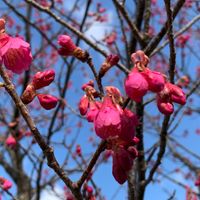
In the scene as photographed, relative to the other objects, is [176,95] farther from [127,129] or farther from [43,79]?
[43,79]

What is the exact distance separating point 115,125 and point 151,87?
161 millimetres

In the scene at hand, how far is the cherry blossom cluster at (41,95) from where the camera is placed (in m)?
1.34

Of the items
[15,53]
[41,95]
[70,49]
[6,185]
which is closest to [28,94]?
[41,95]

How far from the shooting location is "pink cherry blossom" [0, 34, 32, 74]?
4.05 ft

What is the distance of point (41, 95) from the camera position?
1.36 m

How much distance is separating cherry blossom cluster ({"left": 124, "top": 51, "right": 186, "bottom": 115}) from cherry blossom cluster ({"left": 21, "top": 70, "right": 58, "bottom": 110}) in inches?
11.8

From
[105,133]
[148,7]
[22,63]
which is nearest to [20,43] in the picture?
[22,63]

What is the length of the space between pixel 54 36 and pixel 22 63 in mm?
6209

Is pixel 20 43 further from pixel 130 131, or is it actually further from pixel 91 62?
pixel 130 131

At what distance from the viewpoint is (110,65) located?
4.48 feet

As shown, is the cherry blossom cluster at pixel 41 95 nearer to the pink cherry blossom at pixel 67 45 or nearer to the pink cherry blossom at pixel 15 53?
the pink cherry blossom at pixel 15 53

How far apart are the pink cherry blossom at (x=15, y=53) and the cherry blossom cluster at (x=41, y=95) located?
0.08 metres

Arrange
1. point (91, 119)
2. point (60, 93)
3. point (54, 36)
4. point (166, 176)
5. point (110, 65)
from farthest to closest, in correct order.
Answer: point (54, 36), point (166, 176), point (60, 93), point (110, 65), point (91, 119)

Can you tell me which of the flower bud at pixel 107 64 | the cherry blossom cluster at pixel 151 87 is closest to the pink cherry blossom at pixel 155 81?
the cherry blossom cluster at pixel 151 87
